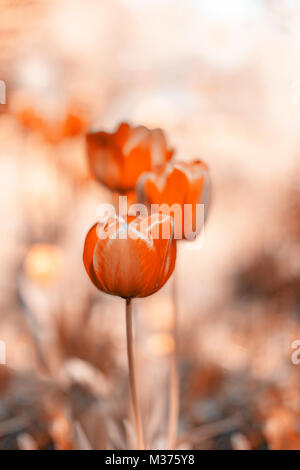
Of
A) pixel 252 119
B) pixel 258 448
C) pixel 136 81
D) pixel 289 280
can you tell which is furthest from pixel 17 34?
pixel 258 448

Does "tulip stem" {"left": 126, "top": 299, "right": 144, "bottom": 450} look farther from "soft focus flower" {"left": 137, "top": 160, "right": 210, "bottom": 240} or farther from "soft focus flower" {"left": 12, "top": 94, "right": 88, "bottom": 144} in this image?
"soft focus flower" {"left": 12, "top": 94, "right": 88, "bottom": 144}

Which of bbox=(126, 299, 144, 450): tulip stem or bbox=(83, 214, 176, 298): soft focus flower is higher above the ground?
bbox=(83, 214, 176, 298): soft focus flower

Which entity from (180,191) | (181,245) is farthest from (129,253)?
(181,245)

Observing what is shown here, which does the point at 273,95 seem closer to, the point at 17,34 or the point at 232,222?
the point at 232,222

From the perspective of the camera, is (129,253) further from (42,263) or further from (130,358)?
(42,263)

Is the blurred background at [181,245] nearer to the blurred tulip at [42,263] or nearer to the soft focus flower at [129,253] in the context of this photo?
the blurred tulip at [42,263]

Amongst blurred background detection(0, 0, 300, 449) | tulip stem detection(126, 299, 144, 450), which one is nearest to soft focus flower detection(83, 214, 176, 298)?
tulip stem detection(126, 299, 144, 450)
